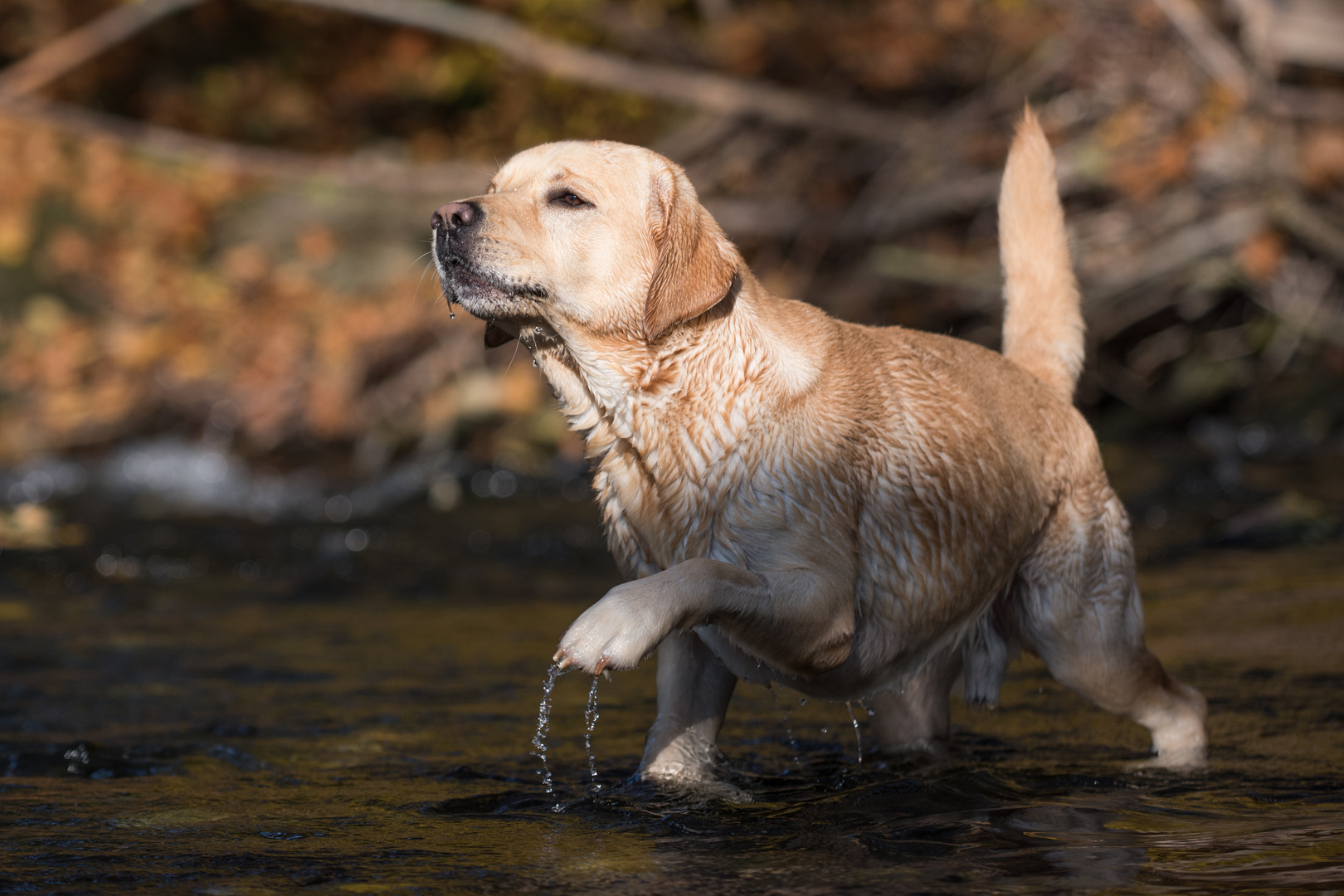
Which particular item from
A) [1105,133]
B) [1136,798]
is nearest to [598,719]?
[1136,798]

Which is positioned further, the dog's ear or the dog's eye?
the dog's eye

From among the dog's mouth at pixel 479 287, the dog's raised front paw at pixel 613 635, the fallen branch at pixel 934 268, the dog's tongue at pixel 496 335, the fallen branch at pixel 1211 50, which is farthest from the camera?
the fallen branch at pixel 934 268

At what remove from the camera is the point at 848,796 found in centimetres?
415

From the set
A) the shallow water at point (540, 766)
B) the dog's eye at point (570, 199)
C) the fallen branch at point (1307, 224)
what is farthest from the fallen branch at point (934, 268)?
the dog's eye at point (570, 199)

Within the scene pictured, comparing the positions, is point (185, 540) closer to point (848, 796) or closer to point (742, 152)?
point (742, 152)

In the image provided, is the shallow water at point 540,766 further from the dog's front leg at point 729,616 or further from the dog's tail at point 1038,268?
the dog's tail at point 1038,268

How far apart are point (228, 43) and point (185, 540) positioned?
34.0ft

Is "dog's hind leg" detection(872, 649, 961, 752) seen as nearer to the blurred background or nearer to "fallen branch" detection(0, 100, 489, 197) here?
the blurred background

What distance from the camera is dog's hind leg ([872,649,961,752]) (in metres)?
4.91

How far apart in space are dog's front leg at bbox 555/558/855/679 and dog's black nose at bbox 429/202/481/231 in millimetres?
1255

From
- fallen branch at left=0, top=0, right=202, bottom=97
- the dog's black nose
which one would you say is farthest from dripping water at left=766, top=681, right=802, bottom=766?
fallen branch at left=0, top=0, right=202, bottom=97

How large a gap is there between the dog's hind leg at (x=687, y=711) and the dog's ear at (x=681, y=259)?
1.03m

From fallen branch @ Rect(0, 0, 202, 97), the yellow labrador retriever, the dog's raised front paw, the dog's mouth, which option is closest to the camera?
the dog's raised front paw

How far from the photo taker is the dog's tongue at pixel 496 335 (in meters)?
4.39
